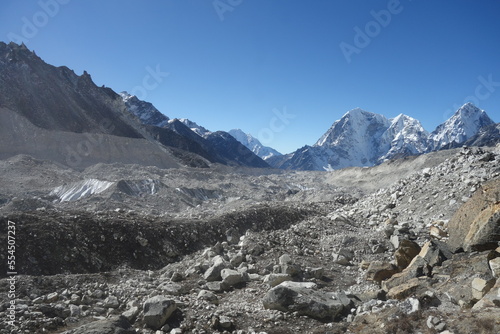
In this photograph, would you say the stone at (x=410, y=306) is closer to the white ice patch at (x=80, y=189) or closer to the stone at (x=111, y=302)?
the stone at (x=111, y=302)

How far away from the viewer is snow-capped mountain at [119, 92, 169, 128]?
14575cm

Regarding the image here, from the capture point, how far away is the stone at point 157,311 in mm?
6254

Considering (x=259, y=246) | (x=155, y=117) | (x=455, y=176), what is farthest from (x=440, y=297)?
(x=155, y=117)

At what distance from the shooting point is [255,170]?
102 metres

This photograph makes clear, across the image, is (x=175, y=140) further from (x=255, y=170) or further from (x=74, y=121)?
(x=74, y=121)

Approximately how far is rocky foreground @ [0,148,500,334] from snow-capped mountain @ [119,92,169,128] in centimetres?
13918

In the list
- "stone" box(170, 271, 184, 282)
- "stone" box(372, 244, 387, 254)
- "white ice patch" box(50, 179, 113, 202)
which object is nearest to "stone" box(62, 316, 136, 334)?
"stone" box(170, 271, 184, 282)

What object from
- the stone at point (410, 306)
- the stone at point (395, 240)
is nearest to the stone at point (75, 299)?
the stone at point (410, 306)

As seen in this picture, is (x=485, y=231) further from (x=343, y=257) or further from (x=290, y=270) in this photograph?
(x=290, y=270)

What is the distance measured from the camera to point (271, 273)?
28.5ft

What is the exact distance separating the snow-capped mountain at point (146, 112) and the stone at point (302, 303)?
145192mm

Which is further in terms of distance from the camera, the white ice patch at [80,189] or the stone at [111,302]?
the white ice patch at [80,189]

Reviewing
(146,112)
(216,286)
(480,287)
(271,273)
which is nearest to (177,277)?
(216,286)

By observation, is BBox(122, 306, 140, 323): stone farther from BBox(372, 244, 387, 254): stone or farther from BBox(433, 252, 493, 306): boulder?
BBox(372, 244, 387, 254): stone
